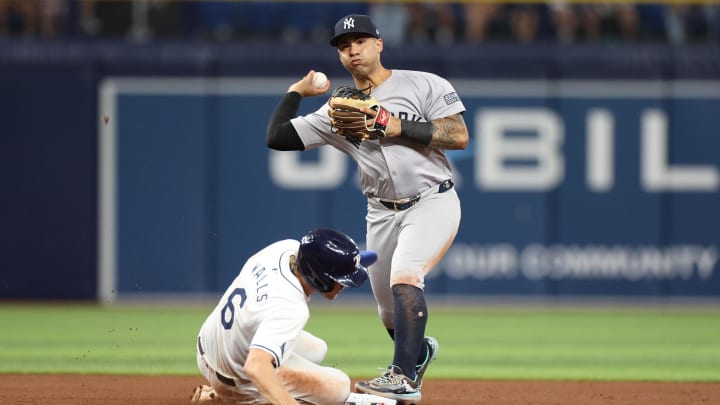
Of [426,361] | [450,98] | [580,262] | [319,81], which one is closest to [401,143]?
[450,98]

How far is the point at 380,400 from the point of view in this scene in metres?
5.38

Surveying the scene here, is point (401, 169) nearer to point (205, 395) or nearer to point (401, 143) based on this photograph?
point (401, 143)

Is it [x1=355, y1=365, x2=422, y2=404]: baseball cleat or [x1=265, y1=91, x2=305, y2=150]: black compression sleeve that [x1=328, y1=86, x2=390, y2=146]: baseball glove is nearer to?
[x1=265, y1=91, x2=305, y2=150]: black compression sleeve

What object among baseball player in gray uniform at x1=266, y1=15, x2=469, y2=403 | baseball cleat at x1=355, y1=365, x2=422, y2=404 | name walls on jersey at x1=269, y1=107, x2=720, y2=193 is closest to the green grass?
name walls on jersey at x1=269, y1=107, x2=720, y2=193

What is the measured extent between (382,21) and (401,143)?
804 centimetres

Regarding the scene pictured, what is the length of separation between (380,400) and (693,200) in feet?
29.3

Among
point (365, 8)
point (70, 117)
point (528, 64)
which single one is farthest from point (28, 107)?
point (528, 64)

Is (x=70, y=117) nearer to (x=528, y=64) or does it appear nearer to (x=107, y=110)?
(x=107, y=110)

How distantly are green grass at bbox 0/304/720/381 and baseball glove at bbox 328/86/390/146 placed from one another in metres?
2.49

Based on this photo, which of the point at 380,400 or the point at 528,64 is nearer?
the point at 380,400

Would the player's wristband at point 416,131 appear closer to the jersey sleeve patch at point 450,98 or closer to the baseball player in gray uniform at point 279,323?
the jersey sleeve patch at point 450,98

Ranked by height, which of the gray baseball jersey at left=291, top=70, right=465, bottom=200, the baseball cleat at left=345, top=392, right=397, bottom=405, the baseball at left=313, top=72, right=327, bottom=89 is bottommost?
the baseball cleat at left=345, top=392, right=397, bottom=405

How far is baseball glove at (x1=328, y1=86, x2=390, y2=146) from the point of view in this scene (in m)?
5.59

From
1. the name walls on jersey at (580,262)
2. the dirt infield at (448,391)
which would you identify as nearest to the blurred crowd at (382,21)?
the name walls on jersey at (580,262)
